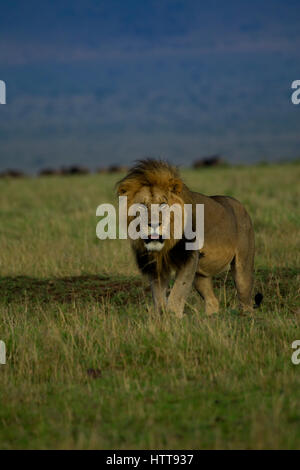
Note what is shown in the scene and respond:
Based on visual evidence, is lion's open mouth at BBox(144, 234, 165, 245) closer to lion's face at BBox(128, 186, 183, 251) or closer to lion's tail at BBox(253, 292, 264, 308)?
lion's face at BBox(128, 186, 183, 251)

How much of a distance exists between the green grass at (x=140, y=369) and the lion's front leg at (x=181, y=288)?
15 cm

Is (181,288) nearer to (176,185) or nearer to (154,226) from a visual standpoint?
(154,226)

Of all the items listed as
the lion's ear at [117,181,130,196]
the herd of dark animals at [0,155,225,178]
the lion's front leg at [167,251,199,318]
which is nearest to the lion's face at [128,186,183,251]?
the lion's ear at [117,181,130,196]

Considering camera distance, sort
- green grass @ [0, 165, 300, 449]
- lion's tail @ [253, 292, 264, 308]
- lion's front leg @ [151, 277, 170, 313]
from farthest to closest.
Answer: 1. lion's tail @ [253, 292, 264, 308]
2. lion's front leg @ [151, 277, 170, 313]
3. green grass @ [0, 165, 300, 449]

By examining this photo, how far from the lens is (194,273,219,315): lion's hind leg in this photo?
7.61 m

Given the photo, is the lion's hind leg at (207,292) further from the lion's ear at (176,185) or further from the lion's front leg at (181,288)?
the lion's ear at (176,185)

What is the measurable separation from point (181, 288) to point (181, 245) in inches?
15.7

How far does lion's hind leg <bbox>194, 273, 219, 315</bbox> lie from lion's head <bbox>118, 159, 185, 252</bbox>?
48.1 inches

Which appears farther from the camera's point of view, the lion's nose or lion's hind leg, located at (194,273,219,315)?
lion's hind leg, located at (194,273,219,315)

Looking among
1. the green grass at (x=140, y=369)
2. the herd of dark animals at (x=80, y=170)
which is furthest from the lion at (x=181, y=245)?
the herd of dark animals at (x=80, y=170)

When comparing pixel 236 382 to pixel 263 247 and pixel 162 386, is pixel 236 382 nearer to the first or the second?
pixel 162 386

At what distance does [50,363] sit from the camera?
224 inches

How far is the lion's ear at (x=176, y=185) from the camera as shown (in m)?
6.41

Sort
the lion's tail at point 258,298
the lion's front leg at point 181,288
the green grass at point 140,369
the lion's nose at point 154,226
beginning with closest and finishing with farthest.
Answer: the green grass at point 140,369, the lion's nose at point 154,226, the lion's front leg at point 181,288, the lion's tail at point 258,298
